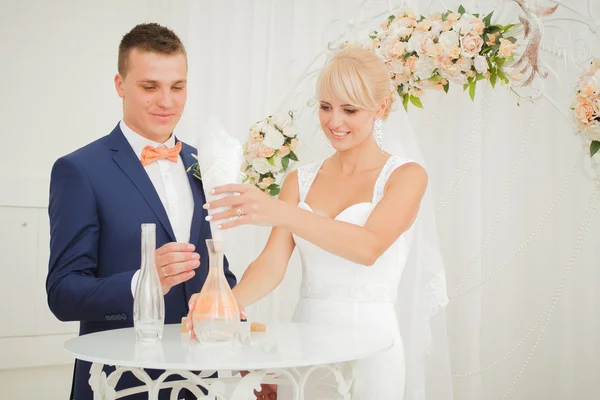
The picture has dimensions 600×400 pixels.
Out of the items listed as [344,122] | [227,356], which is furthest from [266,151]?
[227,356]

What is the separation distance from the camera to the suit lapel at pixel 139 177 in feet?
8.00

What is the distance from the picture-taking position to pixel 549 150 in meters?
3.85

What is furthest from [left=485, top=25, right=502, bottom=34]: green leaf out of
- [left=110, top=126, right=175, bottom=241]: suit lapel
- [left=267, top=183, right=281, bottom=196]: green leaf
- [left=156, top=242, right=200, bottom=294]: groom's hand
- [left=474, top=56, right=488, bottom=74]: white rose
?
[left=156, top=242, right=200, bottom=294]: groom's hand

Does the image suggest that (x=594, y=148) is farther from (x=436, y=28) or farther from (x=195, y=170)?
(x=195, y=170)

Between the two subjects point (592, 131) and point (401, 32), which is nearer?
point (592, 131)

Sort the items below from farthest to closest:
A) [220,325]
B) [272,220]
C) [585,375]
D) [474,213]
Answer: [474,213] < [585,375] < [272,220] < [220,325]

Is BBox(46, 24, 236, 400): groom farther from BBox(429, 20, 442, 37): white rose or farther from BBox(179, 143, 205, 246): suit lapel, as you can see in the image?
BBox(429, 20, 442, 37): white rose

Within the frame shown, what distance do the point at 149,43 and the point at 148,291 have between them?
90 centimetres

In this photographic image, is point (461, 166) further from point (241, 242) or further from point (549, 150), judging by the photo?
point (241, 242)

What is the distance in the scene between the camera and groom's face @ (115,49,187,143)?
2.47 metres

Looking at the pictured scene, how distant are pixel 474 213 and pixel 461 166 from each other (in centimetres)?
29

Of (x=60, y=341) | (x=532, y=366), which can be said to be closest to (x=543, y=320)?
(x=532, y=366)

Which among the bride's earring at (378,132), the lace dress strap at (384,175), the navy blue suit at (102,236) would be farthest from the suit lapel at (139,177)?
the bride's earring at (378,132)

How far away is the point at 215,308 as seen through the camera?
2.07 metres
